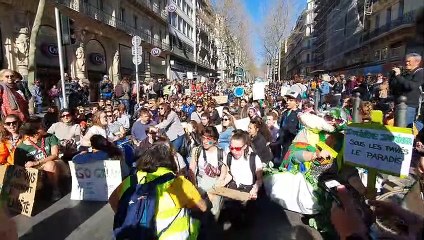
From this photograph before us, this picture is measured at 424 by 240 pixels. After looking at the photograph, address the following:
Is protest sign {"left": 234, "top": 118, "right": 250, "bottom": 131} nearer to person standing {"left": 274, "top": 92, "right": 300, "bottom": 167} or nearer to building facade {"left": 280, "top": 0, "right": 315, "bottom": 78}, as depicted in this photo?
person standing {"left": 274, "top": 92, "right": 300, "bottom": 167}

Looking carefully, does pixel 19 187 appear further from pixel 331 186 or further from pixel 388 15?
pixel 388 15

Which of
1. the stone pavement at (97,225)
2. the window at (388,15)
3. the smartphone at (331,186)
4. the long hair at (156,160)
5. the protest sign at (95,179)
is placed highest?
the window at (388,15)

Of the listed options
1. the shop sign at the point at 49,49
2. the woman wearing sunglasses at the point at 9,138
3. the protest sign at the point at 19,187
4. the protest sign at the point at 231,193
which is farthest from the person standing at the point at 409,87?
the shop sign at the point at 49,49

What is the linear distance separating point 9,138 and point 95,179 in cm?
138

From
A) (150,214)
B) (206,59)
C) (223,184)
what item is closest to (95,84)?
(223,184)

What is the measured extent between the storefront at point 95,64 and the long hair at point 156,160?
20.8 meters

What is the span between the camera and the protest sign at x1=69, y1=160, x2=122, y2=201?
5281mm

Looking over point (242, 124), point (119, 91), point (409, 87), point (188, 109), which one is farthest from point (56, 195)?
point (119, 91)

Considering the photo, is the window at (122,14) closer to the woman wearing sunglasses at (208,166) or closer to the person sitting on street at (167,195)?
the woman wearing sunglasses at (208,166)

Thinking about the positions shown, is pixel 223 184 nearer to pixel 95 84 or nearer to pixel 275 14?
pixel 95 84

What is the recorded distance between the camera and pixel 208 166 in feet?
14.7

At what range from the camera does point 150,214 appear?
2.59 meters

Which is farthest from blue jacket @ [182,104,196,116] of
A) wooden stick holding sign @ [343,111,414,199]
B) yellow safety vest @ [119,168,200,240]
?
yellow safety vest @ [119,168,200,240]

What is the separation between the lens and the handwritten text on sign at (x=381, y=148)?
3.21 m
